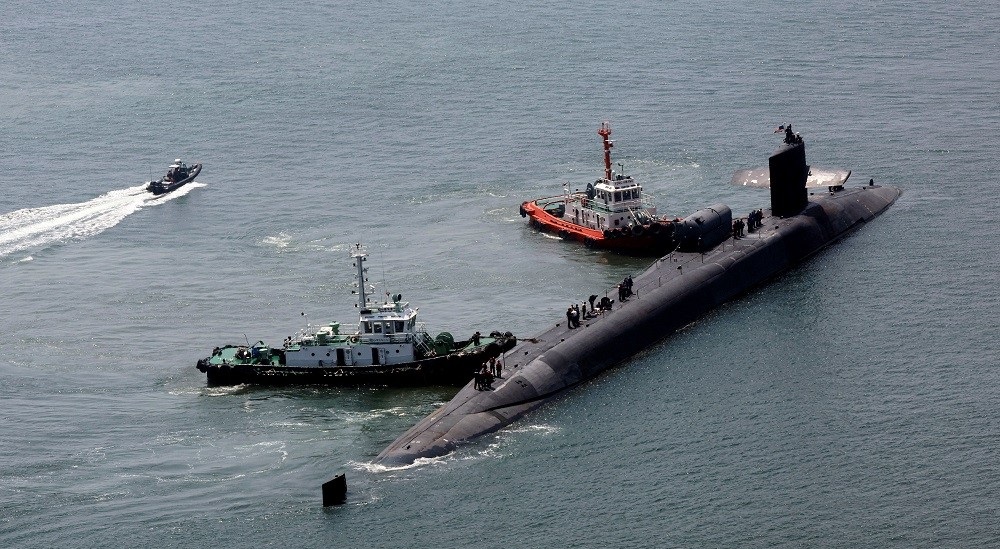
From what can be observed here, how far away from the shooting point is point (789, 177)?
98.3m

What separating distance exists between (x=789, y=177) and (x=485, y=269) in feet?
66.9

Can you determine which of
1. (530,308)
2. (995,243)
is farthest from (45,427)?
(995,243)

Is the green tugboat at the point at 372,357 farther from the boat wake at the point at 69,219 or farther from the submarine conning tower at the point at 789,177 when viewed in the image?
the boat wake at the point at 69,219

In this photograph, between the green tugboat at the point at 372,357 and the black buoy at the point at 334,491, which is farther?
the green tugboat at the point at 372,357

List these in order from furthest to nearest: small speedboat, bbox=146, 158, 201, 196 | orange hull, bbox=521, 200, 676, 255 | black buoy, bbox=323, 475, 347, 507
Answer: small speedboat, bbox=146, 158, 201, 196, orange hull, bbox=521, 200, 676, 255, black buoy, bbox=323, 475, 347, 507

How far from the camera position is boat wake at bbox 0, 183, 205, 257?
107 meters

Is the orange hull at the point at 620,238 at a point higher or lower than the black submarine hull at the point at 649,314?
higher

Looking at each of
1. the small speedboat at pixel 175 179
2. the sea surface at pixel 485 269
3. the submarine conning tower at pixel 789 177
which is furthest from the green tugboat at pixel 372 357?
the small speedboat at pixel 175 179

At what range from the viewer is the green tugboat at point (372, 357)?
76938 mm

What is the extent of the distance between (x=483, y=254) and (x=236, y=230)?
1966 centimetres

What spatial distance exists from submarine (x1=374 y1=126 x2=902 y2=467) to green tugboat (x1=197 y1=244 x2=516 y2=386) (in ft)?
8.16

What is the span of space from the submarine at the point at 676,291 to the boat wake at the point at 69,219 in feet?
140

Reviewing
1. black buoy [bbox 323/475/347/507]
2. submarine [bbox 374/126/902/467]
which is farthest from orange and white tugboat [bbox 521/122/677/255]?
black buoy [bbox 323/475/347/507]

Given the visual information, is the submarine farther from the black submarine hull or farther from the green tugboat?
the green tugboat
